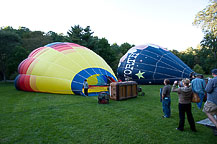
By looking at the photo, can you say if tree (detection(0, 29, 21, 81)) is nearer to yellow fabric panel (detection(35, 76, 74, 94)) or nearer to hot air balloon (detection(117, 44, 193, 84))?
yellow fabric panel (detection(35, 76, 74, 94))

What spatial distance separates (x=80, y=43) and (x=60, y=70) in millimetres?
19118

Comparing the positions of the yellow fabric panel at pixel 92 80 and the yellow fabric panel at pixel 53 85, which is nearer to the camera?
the yellow fabric panel at pixel 53 85

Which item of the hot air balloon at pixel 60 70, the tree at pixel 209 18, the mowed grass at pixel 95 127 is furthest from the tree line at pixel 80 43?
the mowed grass at pixel 95 127

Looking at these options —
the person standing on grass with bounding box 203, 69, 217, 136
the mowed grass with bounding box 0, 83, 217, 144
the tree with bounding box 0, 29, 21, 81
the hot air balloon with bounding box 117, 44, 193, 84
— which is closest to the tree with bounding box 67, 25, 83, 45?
the tree with bounding box 0, 29, 21, 81

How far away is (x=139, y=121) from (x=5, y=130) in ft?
11.5

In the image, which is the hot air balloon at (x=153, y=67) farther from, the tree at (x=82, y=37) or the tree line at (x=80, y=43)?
the tree at (x=82, y=37)

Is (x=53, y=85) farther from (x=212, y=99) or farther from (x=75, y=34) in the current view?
(x=75, y=34)

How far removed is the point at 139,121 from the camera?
4.56 m

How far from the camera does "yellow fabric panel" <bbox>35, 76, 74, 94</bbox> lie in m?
8.84

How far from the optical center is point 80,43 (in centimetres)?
2750

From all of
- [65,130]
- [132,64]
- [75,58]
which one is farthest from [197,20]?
[65,130]

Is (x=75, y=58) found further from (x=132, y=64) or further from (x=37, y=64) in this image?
(x=132, y=64)

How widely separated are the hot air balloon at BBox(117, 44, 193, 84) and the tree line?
6.73 m

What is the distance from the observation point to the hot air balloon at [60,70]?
8.87 meters
